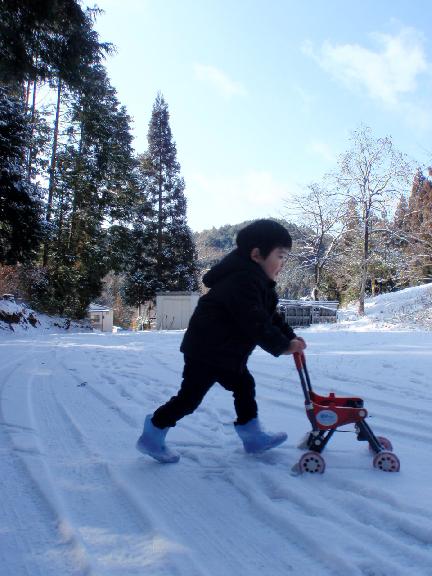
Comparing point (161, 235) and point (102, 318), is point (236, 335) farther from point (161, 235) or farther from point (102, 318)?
point (102, 318)

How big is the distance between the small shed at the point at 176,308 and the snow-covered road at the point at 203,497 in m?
18.0

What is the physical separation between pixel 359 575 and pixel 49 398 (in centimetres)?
381

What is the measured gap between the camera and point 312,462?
267 cm

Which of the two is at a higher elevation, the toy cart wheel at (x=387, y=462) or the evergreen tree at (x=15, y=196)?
the evergreen tree at (x=15, y=196)

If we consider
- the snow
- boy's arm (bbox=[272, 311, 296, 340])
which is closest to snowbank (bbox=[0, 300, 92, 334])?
the snow

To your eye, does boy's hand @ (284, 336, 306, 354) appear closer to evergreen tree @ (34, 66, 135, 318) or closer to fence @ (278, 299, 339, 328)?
fence @ (278, 299, 339, 328)

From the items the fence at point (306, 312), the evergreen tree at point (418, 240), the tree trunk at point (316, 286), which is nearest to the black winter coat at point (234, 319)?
the fence at point (306, 312)

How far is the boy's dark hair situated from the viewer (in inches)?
118

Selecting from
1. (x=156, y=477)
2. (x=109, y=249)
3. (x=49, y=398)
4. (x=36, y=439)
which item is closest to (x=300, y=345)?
(x=156, y=477)

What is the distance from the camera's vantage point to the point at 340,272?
30.1m

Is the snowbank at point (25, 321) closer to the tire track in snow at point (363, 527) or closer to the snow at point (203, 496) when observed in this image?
the snow at point (203, 496)

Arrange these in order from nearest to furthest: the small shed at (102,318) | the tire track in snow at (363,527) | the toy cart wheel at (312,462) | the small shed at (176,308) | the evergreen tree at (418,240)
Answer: the tire track in snow at (363,527)
the toy cart wheel at (312,462)
the small shed at (176,308)
the evergreen tree at (418,240)
the small shed at (102,318)

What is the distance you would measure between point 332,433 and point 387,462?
0.32m

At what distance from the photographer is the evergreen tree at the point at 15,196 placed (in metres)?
14.2
